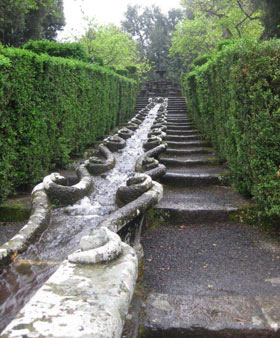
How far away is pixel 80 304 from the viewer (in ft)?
5.00

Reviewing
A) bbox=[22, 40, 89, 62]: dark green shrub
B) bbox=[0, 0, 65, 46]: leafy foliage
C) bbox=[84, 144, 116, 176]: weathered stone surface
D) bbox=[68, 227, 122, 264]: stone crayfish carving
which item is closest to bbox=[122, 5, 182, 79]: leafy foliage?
bbox=[0, 0, 65, 46]: leafy foliage

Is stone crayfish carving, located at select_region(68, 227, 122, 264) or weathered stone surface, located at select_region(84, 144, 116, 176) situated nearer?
stone crayfish carving, located at select_region(68, 227, 122, 264)

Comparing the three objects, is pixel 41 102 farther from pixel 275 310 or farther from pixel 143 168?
pixel 275 310

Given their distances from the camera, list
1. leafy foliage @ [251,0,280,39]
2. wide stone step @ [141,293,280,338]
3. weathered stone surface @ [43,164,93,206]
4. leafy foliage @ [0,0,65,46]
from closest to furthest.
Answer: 1. wide stone step @ [141,293,280,338]
2. weathered stone surface @ [43,164,93,206]
3. leafy foliage @ [251,0,280,39]
4. leafy foliage @ [0,0,65,46]

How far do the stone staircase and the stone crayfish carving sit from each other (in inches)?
20.0

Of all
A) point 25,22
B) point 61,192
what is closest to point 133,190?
point 61,192

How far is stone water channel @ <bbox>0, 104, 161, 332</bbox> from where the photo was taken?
7.19 ft

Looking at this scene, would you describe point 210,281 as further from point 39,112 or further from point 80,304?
point 39,112

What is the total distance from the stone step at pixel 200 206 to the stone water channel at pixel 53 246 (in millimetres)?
783

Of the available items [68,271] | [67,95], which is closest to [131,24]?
[67,95]

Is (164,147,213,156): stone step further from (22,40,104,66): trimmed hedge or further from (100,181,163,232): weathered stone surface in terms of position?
(22,40,104,66): trimmed hedge

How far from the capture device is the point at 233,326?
1947 millimetres

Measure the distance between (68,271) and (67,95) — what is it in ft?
15.6

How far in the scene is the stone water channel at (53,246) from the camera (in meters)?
2.19
